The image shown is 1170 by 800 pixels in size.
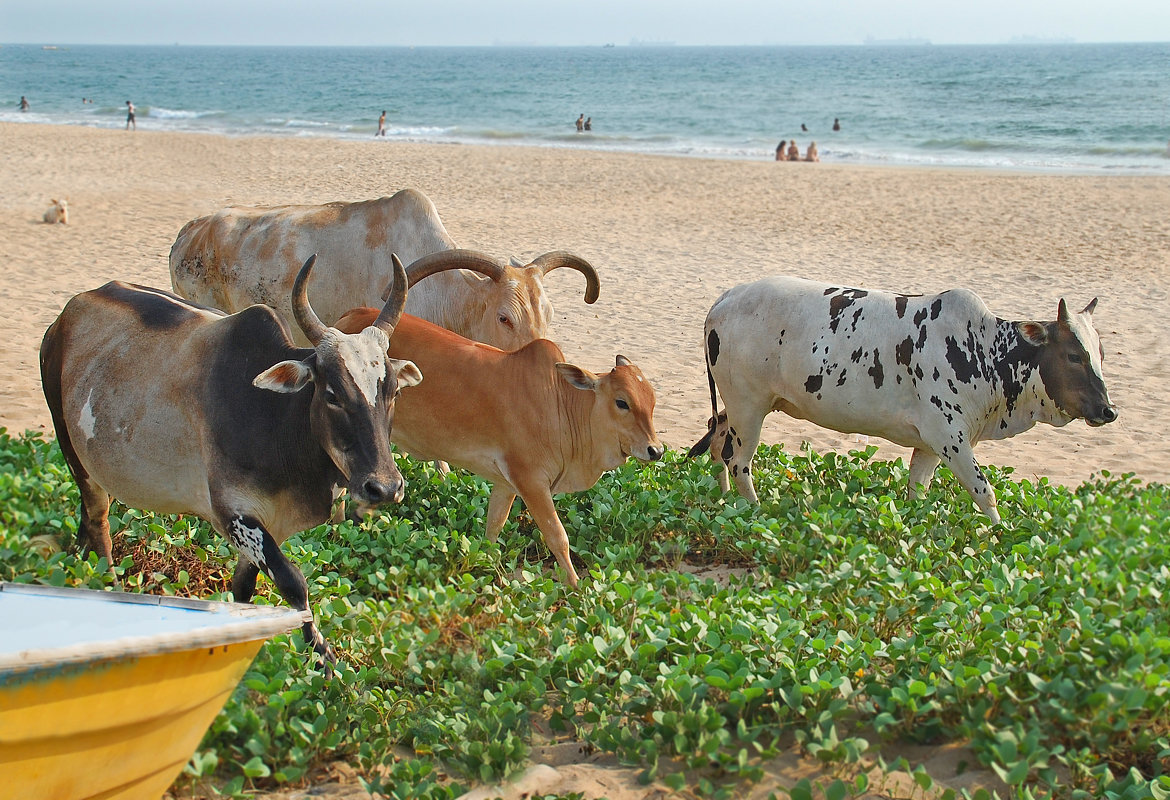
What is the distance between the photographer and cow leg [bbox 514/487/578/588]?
5605mm

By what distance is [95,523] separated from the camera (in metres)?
5.50


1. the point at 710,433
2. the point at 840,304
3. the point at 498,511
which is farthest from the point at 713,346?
the point at 498,511

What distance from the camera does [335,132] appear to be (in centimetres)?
4356

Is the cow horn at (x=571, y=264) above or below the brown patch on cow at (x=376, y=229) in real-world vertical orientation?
below

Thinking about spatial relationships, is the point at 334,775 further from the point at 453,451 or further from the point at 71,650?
the point at 453,451

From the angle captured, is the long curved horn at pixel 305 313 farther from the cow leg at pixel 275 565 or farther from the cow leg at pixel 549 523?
the cow leg at pixel 549 523

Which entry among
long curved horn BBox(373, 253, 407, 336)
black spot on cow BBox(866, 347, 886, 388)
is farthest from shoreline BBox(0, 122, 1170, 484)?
long curved horn BBox(373, 253, 407, 336)

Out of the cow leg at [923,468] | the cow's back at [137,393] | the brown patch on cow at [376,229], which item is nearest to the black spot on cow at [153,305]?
the cow's back at [137,393]

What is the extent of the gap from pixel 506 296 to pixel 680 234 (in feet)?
38.9

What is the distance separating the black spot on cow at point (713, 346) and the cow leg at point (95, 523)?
3.59 m

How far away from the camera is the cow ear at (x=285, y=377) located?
433 cm

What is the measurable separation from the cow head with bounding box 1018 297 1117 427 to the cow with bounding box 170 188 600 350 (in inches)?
108

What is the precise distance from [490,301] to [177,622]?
391cm

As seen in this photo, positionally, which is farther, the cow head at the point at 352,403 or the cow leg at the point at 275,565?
the cow leg at the point at 275,565
